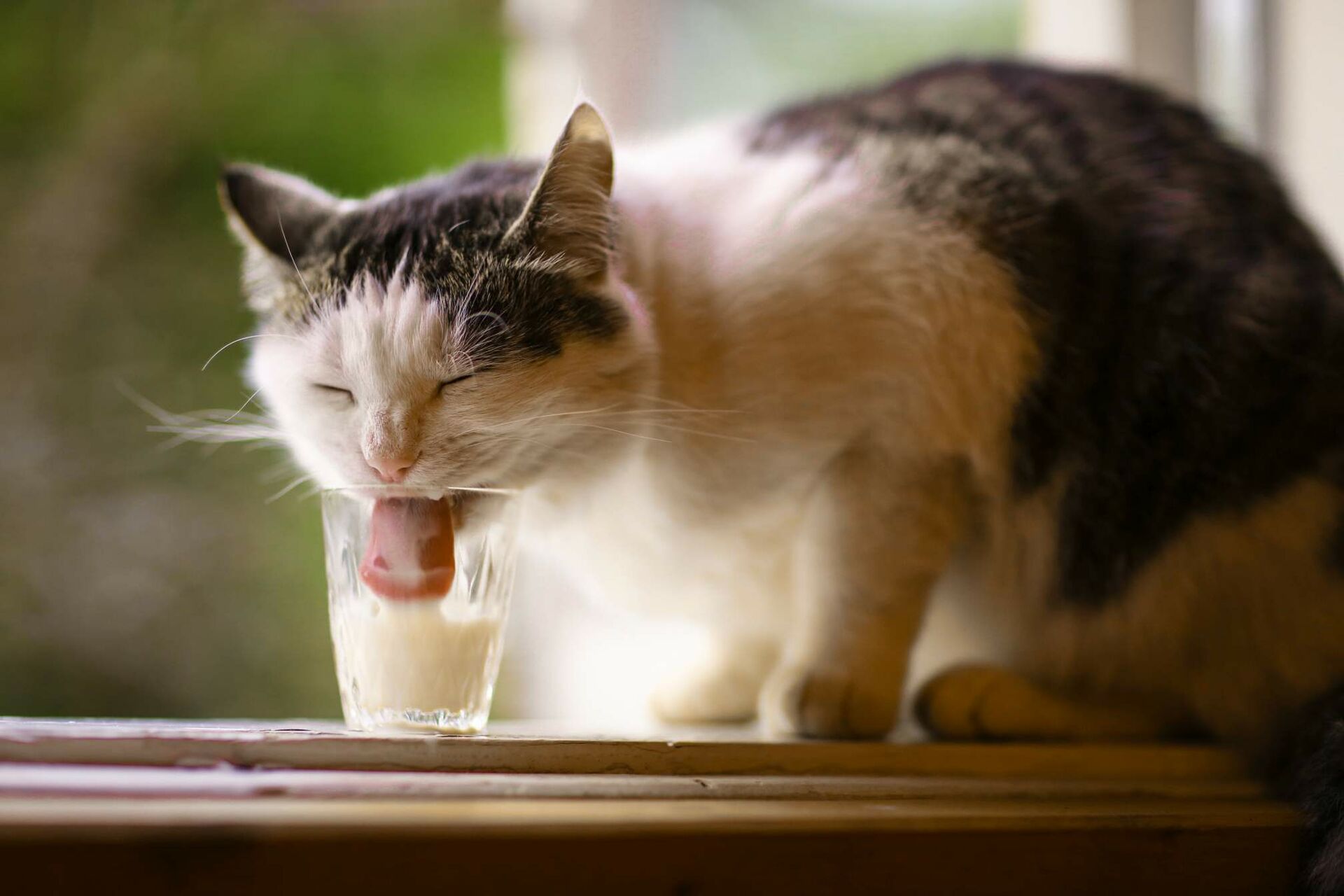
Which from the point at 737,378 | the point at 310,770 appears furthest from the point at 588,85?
the point at 310,770

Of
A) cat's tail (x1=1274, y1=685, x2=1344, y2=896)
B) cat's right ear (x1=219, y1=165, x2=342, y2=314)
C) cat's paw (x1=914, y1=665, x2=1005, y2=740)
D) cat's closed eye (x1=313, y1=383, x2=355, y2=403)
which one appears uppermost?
cat's right ear (x1=219, y1=165, x2=342, y2=314)

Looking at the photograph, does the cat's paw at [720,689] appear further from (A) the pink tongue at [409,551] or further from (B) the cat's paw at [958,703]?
(A) the pink tongue at [409,551]

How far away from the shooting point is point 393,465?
1035 millimetres

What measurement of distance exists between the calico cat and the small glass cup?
0.09 meters

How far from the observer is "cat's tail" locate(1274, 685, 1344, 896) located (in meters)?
0.93

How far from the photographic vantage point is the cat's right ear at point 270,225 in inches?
47.4

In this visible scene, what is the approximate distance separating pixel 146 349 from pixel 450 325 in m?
0.96

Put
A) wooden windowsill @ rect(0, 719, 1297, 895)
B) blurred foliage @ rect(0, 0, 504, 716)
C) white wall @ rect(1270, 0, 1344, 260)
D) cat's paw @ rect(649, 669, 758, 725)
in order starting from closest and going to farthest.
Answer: wooden windowsill @ rect(0, 719, 1297, 895)
cat's paw @ rect(649, 669, 758, 725)
blurred foliage @ rect(0, 0, 504, 716)
white wall @ rect(1270, 0, 1344, 260)

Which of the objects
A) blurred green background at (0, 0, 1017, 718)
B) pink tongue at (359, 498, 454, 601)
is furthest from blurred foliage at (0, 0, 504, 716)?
pink tongue at (359, 498, 454, 601)

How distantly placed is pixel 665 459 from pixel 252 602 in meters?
0.95

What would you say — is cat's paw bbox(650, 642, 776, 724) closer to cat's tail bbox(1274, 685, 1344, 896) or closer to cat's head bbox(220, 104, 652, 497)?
cat's head bbox(220, 104, 652, 497)

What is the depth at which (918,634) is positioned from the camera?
1.32 metres

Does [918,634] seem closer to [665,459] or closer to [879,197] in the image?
[665,459]

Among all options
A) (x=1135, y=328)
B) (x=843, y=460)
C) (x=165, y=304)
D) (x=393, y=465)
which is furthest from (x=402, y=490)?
(x=165, y=304)
